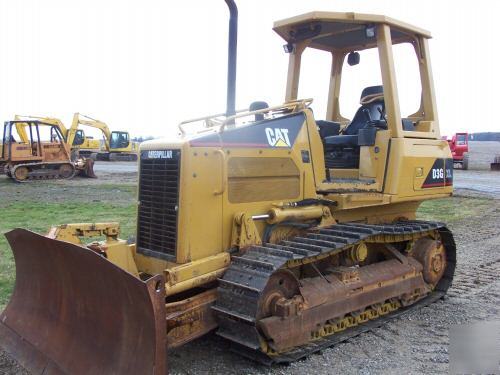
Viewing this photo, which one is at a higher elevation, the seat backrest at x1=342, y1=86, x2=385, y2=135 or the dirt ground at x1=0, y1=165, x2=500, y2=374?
the seat backrest at x1=342, y1=86, x2=385, y2=135

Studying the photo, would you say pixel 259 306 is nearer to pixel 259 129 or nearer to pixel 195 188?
pixel 195 188

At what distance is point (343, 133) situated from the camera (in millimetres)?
6621

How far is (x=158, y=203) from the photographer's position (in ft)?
15.9

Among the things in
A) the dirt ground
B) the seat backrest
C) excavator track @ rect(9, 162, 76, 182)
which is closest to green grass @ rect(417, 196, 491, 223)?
the dirt ground

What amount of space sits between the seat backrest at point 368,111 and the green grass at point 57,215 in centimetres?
499

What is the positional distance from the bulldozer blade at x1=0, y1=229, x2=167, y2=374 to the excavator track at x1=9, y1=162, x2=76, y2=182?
1907 cm

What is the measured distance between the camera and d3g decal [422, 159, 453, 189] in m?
6.32

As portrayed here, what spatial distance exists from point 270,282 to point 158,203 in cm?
126

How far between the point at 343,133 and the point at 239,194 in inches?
87.8

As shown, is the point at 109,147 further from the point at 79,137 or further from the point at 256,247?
the point at 256,247

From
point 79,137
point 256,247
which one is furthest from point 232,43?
point 79,137

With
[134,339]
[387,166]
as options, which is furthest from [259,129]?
[134,339]

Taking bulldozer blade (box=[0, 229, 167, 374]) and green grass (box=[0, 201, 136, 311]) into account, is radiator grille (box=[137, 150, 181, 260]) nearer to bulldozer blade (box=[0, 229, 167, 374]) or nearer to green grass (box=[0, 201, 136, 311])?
bulldozer blade (box=[0, 229, 167, 374])

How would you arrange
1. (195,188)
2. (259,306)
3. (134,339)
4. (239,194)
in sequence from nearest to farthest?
1. (134,339)
2. (259,306)
3. (195,188)
4. (239,194)
